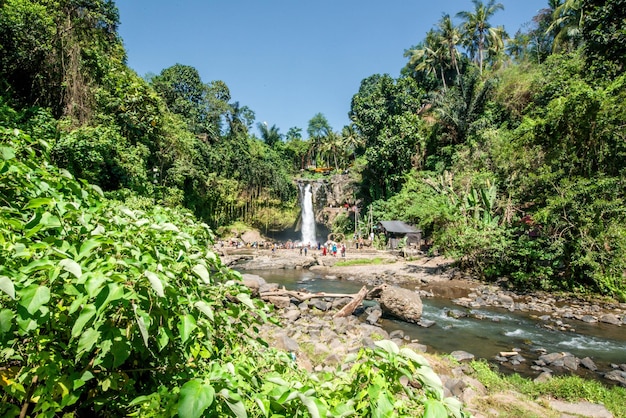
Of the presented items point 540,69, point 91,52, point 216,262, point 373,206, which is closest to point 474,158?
point 540,69

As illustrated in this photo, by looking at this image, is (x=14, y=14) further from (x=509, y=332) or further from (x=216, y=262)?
(x=509, y=332)

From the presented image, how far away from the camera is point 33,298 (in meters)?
1.05

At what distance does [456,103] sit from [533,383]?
28.0 metres

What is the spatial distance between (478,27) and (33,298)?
150 ft

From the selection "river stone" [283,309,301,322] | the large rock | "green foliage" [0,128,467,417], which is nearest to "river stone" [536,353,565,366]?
the large rock

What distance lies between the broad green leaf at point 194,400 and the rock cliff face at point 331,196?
37.8m

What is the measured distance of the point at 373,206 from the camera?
34.3 metres

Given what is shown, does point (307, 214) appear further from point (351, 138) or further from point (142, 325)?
point (142, 325)

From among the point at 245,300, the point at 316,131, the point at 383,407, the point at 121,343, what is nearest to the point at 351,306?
the point at 245,300

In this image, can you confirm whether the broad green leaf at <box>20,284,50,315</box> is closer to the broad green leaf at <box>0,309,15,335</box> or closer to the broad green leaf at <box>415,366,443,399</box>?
the broad green leaf at <box>0,309,15,335</box>

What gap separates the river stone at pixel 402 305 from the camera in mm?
10102

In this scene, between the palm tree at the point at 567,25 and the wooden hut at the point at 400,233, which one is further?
the wooden hut at the point at 400,233

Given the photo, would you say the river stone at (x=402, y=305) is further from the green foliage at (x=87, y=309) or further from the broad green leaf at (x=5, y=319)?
the broad green leaf at (x=5, y=319)

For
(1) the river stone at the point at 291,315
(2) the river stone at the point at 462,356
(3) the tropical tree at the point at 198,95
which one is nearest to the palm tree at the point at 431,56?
(3) the tropical tree at the point at 198,95
